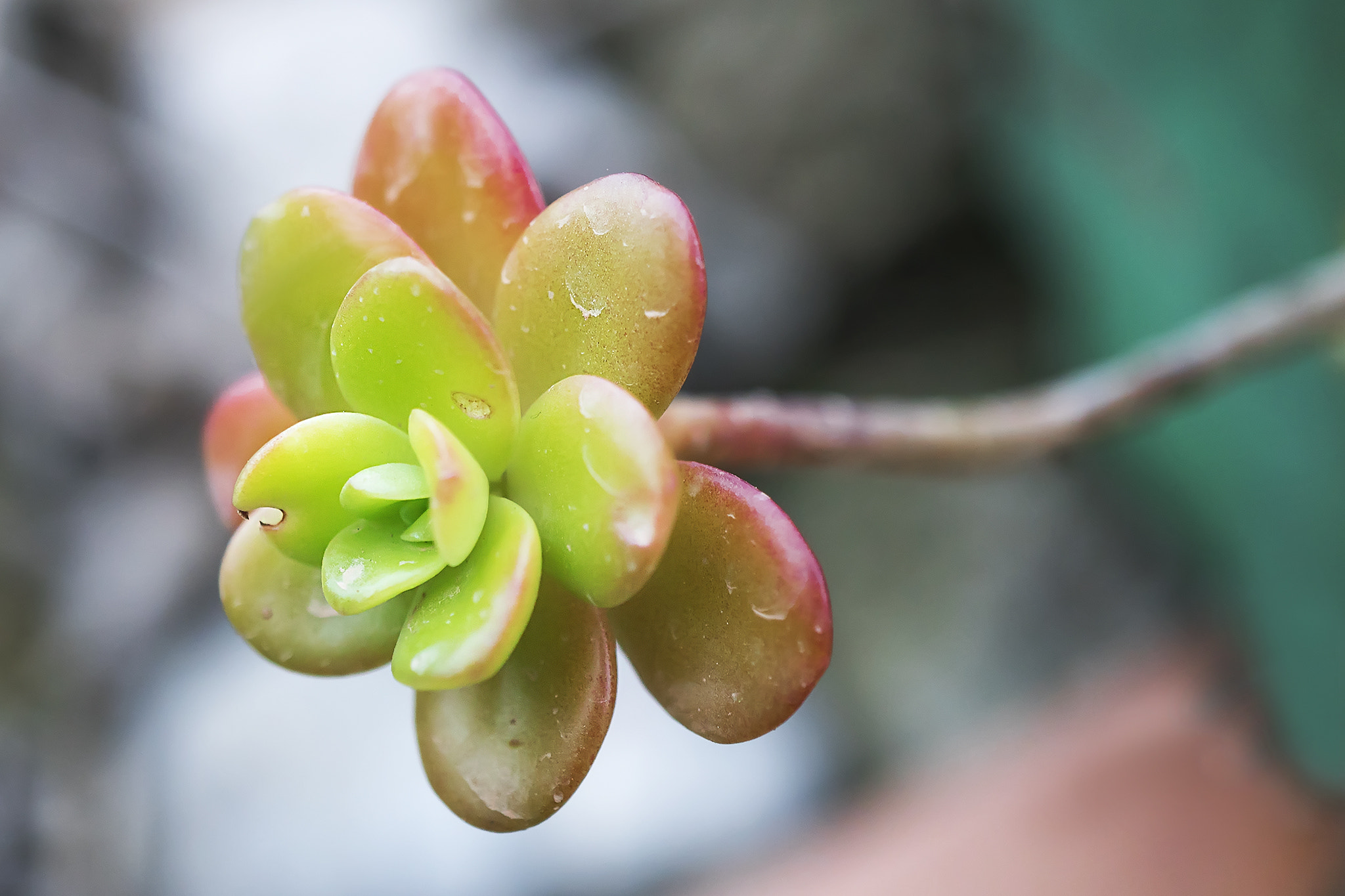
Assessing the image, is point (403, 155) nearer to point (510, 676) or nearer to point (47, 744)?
point (510, 676)

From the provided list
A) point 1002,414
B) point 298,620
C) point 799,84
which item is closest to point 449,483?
point 298,620

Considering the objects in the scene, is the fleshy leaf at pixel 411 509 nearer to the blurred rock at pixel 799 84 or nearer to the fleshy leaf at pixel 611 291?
the fleshy leaf at pixel 611 291

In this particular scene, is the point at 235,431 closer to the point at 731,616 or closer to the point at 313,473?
the point at 313,473

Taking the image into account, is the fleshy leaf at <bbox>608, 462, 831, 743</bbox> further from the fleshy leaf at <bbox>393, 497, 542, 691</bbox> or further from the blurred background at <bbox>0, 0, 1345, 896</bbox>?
the blurred background at <bbox>0, 0, 1345, 896</bbox>

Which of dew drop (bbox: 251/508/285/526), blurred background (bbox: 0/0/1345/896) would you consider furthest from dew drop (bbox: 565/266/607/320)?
blurred background (bbox: 0/0/1345/896)

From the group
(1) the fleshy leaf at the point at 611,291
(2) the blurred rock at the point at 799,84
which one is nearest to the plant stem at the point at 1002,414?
(1) the fleshy leaf at the point at 611,291

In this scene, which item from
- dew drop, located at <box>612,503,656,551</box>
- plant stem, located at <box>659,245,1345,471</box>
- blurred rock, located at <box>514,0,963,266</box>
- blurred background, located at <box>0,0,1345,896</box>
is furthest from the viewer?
blurred rock, located at <box>514,0,963,266</box>
